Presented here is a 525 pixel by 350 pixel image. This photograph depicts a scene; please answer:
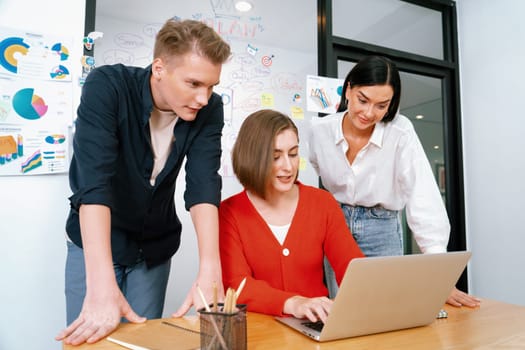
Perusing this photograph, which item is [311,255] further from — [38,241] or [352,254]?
[38,241]

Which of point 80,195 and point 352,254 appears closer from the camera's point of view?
point 80,195

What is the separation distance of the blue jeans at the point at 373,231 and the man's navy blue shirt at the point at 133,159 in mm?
667

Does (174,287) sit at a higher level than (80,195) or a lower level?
lower

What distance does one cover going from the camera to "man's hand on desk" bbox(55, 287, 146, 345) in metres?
0.77

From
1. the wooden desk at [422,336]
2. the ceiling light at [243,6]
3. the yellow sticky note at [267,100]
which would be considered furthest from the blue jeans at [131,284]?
the ceiling light at [243,6]

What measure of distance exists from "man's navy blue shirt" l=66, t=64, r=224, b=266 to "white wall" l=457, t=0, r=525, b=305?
7.20 ft

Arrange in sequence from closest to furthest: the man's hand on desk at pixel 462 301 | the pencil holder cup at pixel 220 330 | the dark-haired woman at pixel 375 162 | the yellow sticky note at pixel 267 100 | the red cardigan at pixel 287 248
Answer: the pencil holder cup at pixel 220 330
the man's hand on desk at pixel 462 301
the red cardigan at pixel 287 248
the dark-haired woman at pixel 375 162
the yellow sticky note at pixel 267 100

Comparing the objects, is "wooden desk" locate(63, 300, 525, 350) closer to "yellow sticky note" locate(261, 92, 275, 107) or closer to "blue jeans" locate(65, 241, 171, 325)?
"blue jeans" locate(65, 241, 171, 325)

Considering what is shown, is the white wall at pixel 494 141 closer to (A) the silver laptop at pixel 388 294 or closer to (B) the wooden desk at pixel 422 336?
(B) the wooden desk at pixel 422 336

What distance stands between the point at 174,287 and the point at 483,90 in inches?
93.5

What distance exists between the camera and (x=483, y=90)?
114 inches

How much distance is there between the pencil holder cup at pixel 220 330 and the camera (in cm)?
67

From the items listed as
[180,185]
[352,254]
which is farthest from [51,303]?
[352,254]

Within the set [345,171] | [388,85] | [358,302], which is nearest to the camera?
[358,302]
